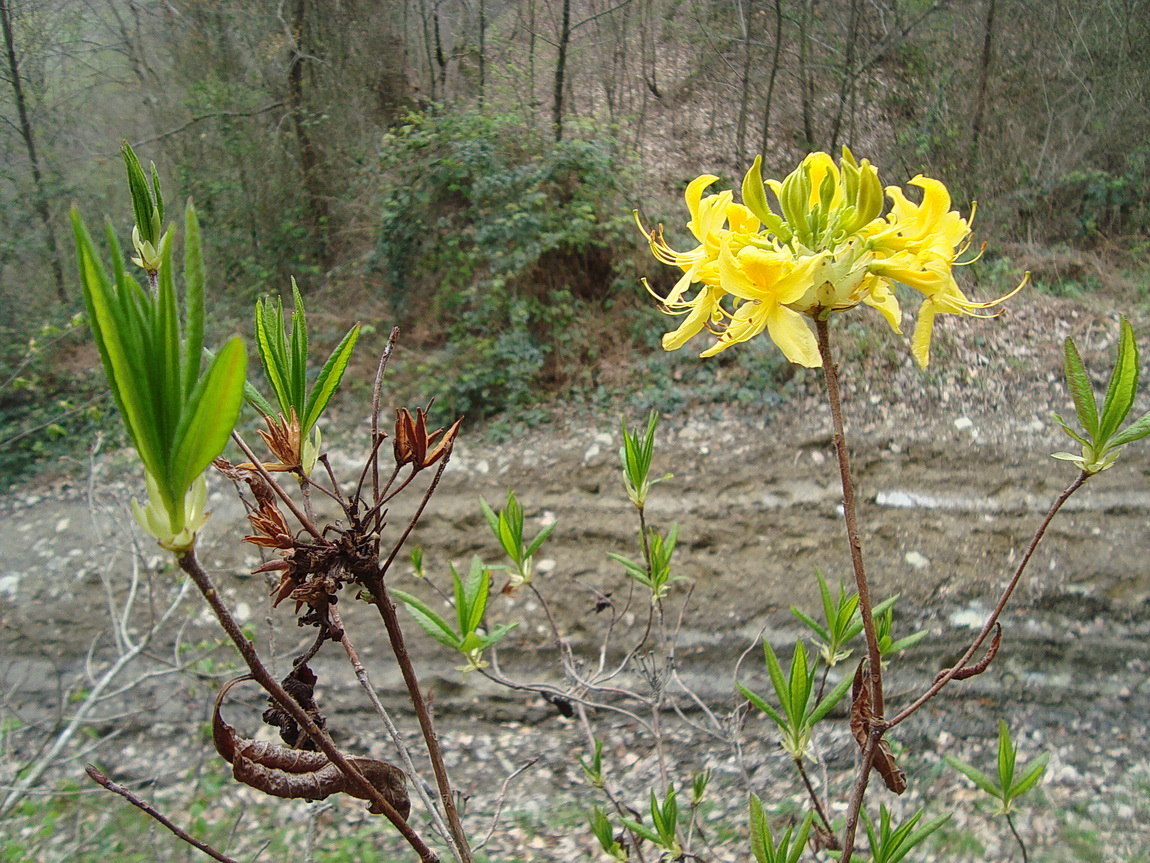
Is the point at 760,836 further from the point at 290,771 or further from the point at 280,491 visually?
the point at 280,491

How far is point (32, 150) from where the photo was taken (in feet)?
18.2

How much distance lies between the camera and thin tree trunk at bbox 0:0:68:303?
5.16 meters

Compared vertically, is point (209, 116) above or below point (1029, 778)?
above

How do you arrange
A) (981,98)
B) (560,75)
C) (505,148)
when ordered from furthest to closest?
(981,98) → (560,75) → (505,148)

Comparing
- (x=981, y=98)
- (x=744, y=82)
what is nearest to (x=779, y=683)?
(x=744, y=82)

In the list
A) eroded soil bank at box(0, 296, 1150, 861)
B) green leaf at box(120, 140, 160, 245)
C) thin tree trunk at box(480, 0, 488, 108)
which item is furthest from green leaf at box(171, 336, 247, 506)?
thin tree trunk at box(480, 0, 488, 108)

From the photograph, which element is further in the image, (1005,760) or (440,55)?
(440,55)

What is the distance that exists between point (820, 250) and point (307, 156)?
6.78 m

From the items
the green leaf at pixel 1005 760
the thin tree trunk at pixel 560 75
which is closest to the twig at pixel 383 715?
the green leaf at pixel 1005 760

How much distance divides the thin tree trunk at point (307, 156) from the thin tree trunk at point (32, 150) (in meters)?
1.98

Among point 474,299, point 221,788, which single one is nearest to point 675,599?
point 221,788

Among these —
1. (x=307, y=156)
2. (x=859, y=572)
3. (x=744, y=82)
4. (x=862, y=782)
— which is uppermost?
(x=744, y=82)

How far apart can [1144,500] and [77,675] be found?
5.37 metres

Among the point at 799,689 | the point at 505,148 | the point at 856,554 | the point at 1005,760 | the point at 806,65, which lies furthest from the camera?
the point at 806,65
